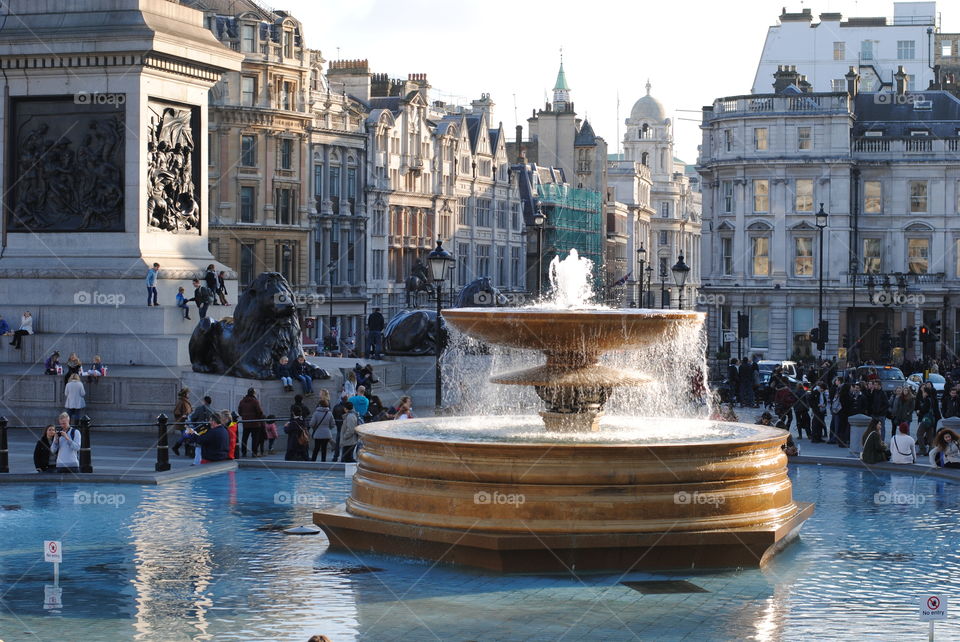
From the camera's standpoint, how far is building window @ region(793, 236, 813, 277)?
254ft

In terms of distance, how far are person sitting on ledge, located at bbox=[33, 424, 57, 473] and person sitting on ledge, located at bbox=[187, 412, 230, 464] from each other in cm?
201

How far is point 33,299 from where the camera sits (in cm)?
3016

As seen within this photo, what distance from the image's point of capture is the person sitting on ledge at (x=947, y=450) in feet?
71.5

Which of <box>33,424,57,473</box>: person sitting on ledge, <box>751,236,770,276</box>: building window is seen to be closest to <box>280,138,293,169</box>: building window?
<box>751,236,770,276</box>: building window

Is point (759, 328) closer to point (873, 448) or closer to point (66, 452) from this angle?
point (873, 448)

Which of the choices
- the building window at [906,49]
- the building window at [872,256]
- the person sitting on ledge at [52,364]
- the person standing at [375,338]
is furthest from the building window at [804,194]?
the person sitting on ledge at [52,364]

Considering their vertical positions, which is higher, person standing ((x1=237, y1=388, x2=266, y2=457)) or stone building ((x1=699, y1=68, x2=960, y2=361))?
stone building ((x1=699, y1=68, x2=960, y2=361))

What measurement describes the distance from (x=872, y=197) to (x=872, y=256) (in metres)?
2.73

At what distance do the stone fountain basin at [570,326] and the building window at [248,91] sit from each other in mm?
54401

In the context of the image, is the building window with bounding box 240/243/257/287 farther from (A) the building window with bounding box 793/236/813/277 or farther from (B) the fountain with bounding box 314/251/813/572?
(B) the fountain with bounding box 314/251/813/572

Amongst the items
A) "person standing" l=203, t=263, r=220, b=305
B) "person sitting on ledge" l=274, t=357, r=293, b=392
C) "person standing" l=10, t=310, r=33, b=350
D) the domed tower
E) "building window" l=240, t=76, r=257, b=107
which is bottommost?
"person sitting on ledge" l=274, t=357, r=293, b=392

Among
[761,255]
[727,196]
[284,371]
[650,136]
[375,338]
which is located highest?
[650,136]

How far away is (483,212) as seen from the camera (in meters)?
101

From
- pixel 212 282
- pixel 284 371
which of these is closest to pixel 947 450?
pixel 284 371
